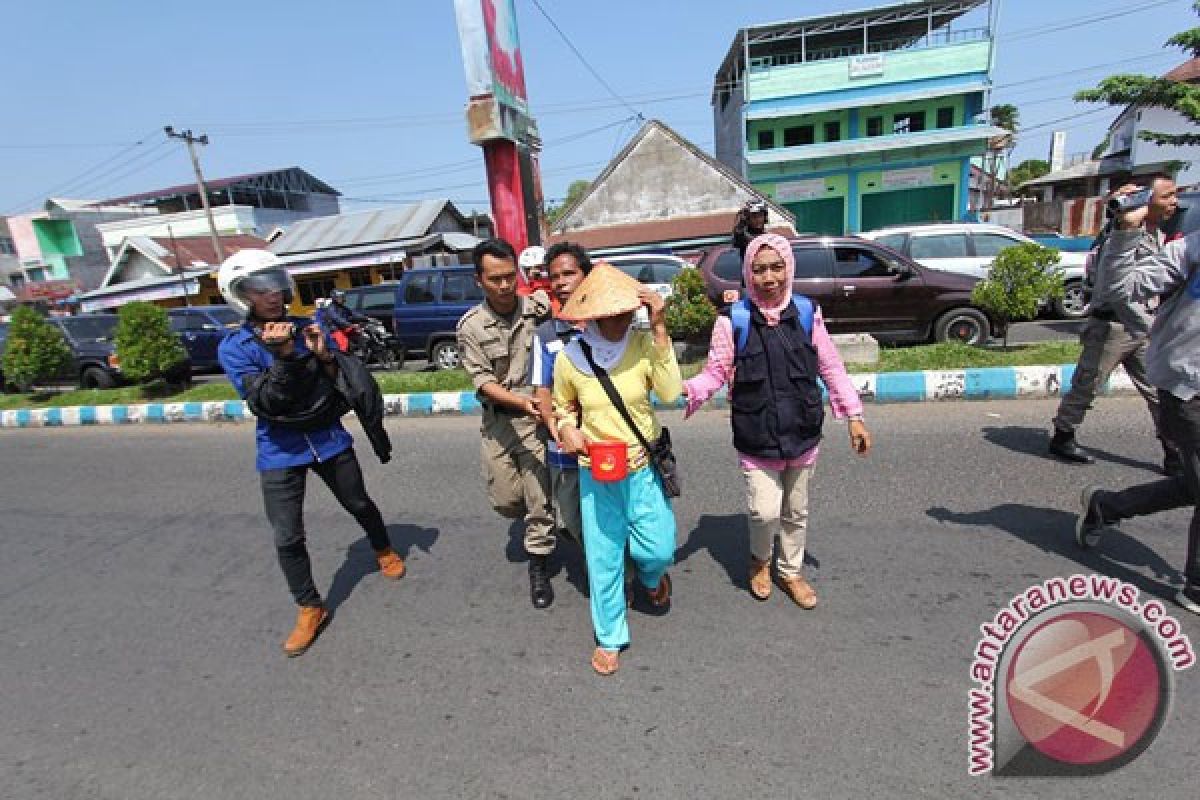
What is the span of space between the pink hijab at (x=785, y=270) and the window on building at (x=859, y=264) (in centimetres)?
582

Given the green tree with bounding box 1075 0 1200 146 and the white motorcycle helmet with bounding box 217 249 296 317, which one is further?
the green tree with bounding box 1075 0 1200 146

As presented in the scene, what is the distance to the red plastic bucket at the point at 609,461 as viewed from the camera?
2.07 meters

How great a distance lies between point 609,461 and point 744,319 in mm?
869

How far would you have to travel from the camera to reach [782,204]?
987 inches

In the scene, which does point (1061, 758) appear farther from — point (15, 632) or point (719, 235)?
point (719, 235)

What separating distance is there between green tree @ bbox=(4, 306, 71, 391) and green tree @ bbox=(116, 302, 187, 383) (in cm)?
234

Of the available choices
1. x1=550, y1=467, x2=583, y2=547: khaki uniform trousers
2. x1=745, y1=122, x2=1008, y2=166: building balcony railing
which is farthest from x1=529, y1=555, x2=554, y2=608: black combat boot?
x1=745, y1=122, x2=1008, y2=166: building balcony railing

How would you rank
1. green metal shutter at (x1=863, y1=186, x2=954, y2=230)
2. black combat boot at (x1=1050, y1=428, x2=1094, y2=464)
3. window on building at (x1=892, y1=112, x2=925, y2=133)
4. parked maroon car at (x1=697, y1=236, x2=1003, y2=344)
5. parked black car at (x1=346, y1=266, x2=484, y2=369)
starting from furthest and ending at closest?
green metal shutter at (x1=863, y1=186, x2=954, y2=230) < window on building at (x1=892, y1=112, x2=925, y2=133) < parked black car at (x1=346, y1=266, x2=484, y2=369) < parked maroon car at (x1=697, y1=236, x2=1003, y2=344) < black combat boot at (x1=1050, y1=428, x2=1094, y2=464)

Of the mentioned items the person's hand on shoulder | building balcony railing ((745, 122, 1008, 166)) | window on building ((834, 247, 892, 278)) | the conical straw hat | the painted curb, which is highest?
building balcony railing ((745, 122, 1008, 166))

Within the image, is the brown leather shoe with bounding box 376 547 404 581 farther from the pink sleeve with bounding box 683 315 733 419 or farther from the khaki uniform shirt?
the pink sleeve with bounding box 683 315 733 419

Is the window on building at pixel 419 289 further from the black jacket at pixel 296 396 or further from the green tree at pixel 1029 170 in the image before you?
the green tree at pixel 1029 170

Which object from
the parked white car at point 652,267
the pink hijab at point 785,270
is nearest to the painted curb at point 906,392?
the pink hijab at point 785,270

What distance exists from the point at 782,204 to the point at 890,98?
527cm

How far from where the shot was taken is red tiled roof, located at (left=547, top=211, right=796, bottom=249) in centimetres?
1956
